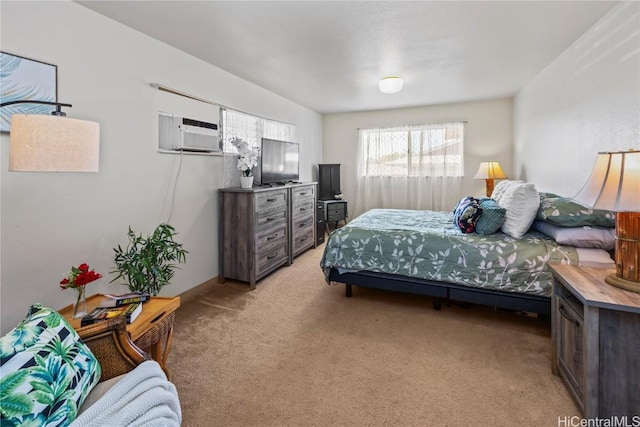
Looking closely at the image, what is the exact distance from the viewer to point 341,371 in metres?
1.92

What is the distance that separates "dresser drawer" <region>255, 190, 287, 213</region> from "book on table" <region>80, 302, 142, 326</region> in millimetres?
1853

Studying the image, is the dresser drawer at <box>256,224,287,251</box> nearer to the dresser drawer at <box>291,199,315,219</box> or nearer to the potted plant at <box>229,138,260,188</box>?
the dresser drawer at <box>291,199,315,219</box>

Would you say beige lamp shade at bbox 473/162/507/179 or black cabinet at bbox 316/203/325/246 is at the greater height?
beige lamp shade at bbox 473/162/507/179

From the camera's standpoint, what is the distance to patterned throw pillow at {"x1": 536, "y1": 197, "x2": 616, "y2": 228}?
219 centimetres

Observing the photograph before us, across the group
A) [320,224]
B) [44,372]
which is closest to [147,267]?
[44,372]

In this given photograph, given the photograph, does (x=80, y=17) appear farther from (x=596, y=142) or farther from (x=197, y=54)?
(x=596, y=142)

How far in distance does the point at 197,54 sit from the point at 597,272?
3.58m

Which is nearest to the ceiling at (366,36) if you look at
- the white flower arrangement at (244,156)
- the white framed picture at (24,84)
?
the white framed picture at (24,84)

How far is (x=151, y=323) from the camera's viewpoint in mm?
1559

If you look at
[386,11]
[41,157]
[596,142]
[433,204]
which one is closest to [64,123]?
[41,157]

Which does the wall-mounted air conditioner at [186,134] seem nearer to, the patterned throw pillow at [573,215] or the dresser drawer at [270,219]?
the dresser drawer at [270,219]

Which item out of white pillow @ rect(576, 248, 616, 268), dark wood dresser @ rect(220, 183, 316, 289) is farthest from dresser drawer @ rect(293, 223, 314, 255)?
white pillow @ rect(576, 248, 616, 268)

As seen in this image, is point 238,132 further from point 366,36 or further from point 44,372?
point 44,372

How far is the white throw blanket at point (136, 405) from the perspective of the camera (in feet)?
3.03
